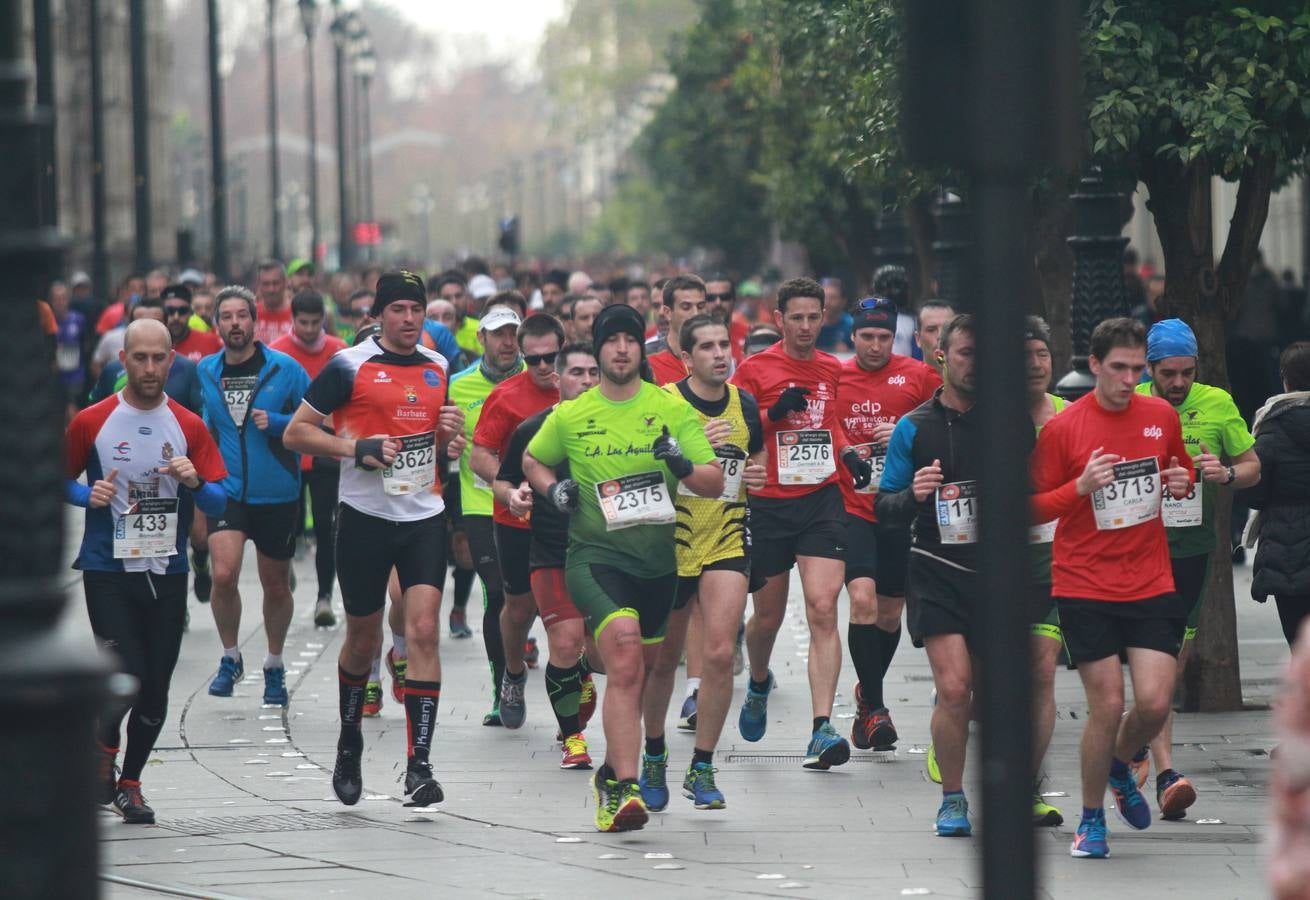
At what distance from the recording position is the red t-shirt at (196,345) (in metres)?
15.1

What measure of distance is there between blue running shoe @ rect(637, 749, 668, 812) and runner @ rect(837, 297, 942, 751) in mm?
1594

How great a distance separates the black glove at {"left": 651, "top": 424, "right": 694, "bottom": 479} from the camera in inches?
337

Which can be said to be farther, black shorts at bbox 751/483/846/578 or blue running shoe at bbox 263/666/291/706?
blue running shoe at bbox 263/666/291/706

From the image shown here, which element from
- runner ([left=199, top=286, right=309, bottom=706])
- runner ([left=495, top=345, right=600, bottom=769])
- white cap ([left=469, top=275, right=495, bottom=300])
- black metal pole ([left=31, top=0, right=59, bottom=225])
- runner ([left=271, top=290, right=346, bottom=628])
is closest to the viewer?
runner ([left=495, top=345, right=600, bottom=769])

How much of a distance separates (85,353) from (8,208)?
20.0m

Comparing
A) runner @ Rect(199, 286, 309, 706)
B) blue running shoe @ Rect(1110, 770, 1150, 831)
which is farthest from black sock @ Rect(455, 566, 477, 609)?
blue running shoe @ Rect(1110, 770, 1150, 831)

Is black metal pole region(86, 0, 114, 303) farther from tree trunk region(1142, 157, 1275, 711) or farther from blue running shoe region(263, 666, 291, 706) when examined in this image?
tree trunk region(1142, 157, 1275, 711)

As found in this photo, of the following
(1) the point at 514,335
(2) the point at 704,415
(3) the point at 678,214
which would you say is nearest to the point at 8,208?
(2) the point at 704,415

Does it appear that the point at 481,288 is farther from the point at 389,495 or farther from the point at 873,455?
the point at 389,495

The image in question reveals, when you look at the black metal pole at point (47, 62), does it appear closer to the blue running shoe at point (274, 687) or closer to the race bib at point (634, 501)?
the blue running shoe at point (274, 687)

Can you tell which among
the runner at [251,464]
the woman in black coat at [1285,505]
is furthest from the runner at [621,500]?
the runner at [251,464]

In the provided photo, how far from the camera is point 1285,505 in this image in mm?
9148

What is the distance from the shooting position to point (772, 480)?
1033 cm

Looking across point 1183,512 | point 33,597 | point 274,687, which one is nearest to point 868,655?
point 1183,512
